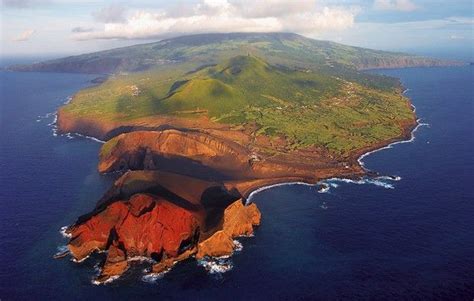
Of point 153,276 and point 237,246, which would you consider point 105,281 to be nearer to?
point 153,276

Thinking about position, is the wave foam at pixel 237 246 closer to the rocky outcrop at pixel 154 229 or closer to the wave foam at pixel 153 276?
the rocky outcrop at pixel 154 229

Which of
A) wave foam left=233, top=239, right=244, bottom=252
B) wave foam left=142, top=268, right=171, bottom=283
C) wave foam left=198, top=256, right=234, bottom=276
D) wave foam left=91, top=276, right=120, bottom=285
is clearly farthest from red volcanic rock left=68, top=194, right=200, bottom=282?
wave foam left=233, top=239, right=244, bottom=252

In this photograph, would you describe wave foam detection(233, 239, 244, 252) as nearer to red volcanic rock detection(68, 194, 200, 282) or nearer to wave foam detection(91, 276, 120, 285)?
red volcanic rock detection(68, 194, 200, 282)

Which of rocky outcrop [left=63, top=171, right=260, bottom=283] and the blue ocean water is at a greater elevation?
rocky outcrop [left=63, top=171, right=260, bottom=283]

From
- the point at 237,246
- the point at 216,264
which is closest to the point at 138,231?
the point at 216,264

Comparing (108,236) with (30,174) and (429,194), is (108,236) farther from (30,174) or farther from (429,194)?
(429,194)

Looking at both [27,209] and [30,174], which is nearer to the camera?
[27,209]

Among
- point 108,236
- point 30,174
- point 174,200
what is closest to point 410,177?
point 174,200

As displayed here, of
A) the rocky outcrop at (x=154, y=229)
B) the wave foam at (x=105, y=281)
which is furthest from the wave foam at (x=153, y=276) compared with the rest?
the wave foam at (x=105, y=281)
